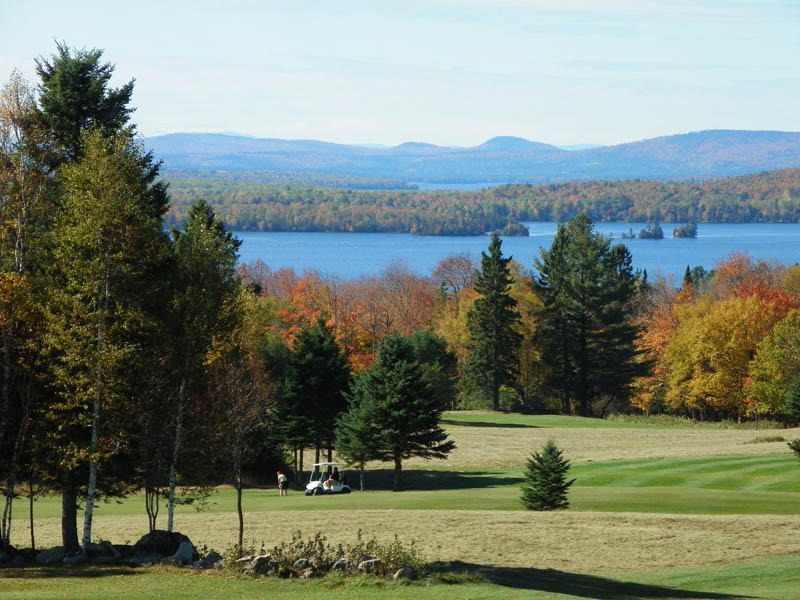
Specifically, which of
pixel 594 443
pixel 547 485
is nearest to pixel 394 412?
pixel 547 485

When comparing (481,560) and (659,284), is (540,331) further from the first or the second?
(481,560)

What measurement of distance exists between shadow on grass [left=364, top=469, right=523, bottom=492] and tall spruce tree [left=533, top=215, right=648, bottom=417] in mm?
37119

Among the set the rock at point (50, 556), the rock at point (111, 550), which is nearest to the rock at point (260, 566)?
the rock at point (111, 550)

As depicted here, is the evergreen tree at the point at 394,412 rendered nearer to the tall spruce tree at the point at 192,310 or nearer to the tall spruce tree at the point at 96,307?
the tall spruce tree at the point at 192,310

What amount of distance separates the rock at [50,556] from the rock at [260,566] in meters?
5.15

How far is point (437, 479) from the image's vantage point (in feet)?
144

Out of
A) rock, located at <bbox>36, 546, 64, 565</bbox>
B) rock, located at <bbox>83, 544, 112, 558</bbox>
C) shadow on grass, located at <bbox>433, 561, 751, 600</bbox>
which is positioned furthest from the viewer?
rock, located at <bbox>83, 544, 112, 558</bbox>

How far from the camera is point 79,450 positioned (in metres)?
21.9

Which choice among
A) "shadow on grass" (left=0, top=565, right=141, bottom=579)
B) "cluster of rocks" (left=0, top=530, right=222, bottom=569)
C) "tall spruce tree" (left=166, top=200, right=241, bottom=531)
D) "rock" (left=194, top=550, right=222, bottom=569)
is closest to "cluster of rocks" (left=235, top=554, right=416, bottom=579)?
"rock" (left=194, top=550, right=222, bottom=569)

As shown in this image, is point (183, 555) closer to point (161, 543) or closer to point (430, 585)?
point (161, 543)

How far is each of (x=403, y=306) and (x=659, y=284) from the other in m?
34.3

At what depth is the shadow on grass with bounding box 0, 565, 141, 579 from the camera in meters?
19.6

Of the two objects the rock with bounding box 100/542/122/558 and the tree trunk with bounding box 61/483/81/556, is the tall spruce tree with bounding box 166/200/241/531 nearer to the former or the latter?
the rock with bounding box 100/542/122/558

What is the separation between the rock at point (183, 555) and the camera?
21188mm
